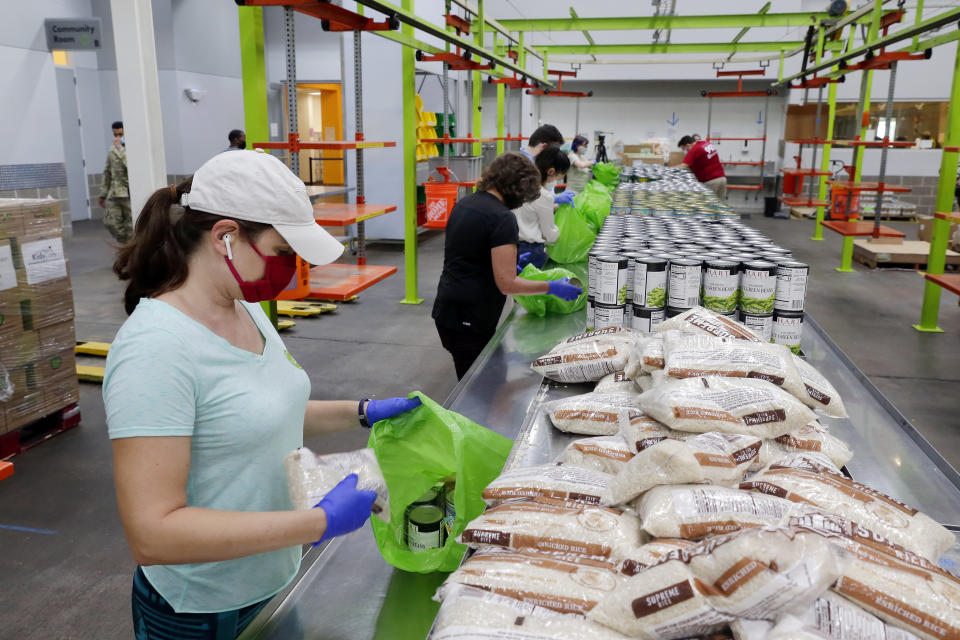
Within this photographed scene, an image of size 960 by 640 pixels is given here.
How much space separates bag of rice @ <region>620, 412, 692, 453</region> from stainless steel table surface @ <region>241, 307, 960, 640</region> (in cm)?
20

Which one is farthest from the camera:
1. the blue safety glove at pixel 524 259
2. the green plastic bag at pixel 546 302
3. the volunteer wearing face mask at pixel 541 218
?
the blue safety glove at pixel 524 259

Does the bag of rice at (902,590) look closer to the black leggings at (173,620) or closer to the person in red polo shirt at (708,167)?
the black leggings at (173,620)

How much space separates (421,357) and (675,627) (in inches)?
184

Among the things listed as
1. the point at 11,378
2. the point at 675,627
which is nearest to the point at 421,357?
the point at 11,378

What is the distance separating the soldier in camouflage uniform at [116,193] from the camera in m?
8.13

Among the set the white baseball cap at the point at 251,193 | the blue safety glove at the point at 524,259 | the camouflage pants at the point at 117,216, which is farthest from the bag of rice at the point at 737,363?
the camouflage pants at the point at 117,216

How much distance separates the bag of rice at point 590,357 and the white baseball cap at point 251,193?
3.07ft

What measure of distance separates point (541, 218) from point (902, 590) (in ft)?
11.3

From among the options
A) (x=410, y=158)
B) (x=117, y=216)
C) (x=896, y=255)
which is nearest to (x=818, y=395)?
(x=410, y=158)

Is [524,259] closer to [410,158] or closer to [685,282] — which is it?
[685,282]

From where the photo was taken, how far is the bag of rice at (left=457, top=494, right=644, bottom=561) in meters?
1.04

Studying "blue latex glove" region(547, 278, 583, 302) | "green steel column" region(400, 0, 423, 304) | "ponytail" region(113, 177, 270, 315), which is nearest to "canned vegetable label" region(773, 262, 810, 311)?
"blue latex glove" region(547, 278, 583, 302)

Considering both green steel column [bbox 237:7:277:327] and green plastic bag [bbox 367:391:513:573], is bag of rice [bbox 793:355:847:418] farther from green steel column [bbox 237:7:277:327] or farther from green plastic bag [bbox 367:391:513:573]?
green steel column [bbox 237:7:277:327]

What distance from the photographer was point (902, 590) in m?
0.86
